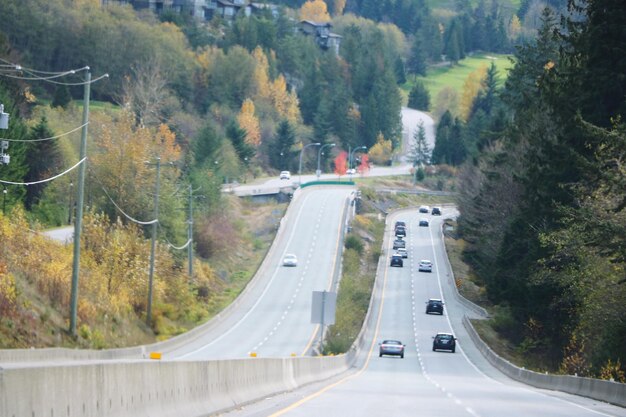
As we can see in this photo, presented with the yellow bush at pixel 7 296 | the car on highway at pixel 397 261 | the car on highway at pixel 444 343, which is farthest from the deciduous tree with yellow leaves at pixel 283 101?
the yellow bush at pixel 7 296

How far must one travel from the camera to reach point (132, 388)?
1280 centimetres

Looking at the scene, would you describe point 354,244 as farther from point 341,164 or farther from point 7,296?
point 7,296

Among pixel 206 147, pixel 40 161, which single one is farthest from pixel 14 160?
pixel 206 147

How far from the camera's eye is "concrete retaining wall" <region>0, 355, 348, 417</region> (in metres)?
9.51

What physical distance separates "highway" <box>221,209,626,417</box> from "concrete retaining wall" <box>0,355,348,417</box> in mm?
520

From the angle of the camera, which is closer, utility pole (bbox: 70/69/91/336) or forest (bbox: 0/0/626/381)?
forest (bbox: 0/0/626/381)

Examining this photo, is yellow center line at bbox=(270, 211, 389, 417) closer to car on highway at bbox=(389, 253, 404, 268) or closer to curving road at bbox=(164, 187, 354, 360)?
car on highway at bbox=(389, 253, 404, 268)

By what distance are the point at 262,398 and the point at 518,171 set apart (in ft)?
166

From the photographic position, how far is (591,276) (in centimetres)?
4100

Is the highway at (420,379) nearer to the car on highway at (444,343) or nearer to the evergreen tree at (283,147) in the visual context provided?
the car on highway at (444,343)

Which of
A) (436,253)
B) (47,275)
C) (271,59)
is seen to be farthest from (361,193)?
(47,275)

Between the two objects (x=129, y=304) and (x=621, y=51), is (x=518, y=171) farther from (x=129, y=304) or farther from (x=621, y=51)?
(x=621, y=51)

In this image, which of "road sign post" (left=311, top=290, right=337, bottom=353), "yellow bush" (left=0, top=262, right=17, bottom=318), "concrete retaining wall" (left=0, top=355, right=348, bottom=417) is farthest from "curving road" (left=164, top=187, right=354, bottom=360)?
"concrete retaining wall" (left=0, top=355, right=348, bottom=417)

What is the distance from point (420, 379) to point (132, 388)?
1218 inches
